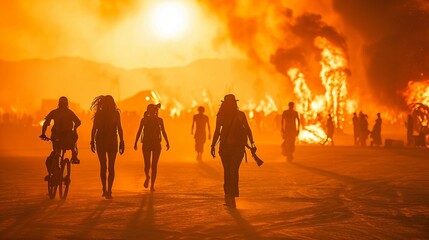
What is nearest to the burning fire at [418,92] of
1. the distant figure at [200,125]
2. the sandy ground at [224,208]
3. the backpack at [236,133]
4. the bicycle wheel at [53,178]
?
the distant figure at [200,125]

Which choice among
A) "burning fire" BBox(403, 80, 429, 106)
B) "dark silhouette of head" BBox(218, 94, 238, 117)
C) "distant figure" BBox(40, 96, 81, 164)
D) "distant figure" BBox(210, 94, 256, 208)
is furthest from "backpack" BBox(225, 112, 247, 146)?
"burning fire" BBox(403, 80, 429, 106)

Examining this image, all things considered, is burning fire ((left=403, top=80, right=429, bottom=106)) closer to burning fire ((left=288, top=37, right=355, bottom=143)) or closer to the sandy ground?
burning fire ((left=288, top=37, right=355, bottom=143))

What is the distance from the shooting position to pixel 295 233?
741 cm

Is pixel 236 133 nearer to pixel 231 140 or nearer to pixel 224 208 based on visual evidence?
pixel 231 140

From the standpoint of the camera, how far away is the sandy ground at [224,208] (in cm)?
750

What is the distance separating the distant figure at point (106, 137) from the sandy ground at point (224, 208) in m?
0.52

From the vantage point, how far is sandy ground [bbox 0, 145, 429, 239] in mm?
7500

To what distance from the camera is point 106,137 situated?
1126cm

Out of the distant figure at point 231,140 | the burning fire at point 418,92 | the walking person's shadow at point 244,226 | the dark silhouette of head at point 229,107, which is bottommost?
the walking person's shadow at point 244,226

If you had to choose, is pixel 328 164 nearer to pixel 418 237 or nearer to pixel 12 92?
pixel 418 237

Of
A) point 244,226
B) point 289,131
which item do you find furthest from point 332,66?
point 244,226

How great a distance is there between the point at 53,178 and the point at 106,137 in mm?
1314

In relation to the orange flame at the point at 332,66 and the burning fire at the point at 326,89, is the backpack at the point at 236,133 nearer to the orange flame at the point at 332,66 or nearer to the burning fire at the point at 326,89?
the burning fire at the point at 326,89

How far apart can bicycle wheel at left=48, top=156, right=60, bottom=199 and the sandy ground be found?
0.20m
